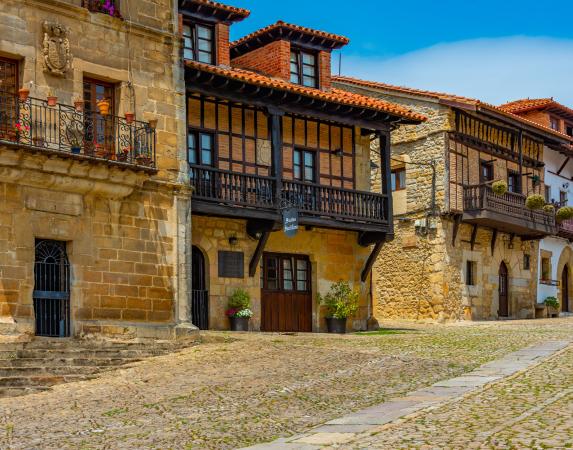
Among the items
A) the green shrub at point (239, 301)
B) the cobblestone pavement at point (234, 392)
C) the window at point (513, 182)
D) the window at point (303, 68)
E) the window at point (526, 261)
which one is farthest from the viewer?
the window at point (526, 261)

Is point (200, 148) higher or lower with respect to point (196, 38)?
lower

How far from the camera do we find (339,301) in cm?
2627

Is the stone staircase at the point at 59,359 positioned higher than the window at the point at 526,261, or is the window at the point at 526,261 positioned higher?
the window at the point at 526,261

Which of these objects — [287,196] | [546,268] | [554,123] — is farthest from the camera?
[554,123]

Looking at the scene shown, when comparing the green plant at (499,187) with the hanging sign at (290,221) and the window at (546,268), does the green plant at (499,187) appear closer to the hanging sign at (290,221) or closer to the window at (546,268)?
the window at (546,268)

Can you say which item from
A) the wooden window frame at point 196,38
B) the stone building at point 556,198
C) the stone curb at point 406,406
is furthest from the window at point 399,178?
the stone curb at point 406,406

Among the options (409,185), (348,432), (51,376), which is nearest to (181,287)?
(51,376)

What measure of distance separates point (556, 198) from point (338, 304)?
15676mm

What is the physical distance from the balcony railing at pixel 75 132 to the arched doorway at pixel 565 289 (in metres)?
22.8

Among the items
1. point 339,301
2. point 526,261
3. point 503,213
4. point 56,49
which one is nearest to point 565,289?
point 526,261

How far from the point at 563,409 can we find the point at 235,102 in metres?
14.5

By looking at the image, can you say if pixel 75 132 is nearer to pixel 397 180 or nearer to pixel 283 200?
pixel 283 200

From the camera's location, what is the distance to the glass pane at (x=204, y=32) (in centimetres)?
2558

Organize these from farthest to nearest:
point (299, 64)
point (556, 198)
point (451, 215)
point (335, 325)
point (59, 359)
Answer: point (556, 198), point (451, 215), point (299, 64), point (335, 325), point (59, 359)
